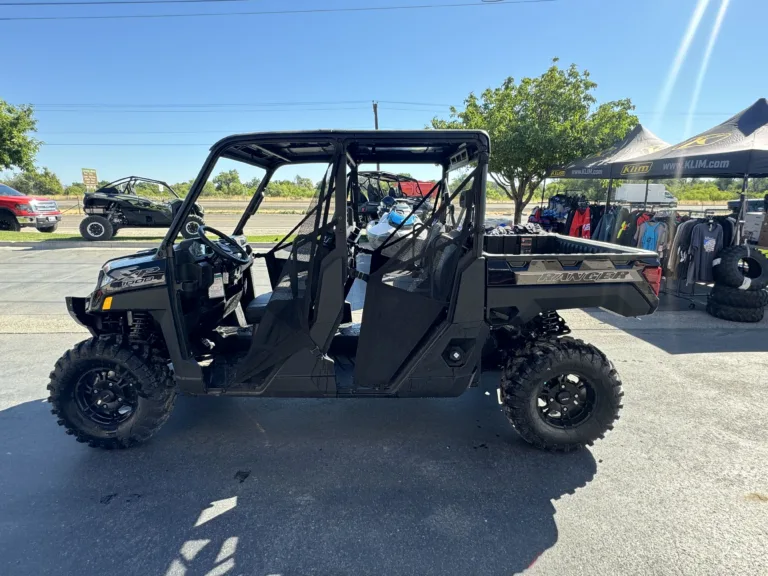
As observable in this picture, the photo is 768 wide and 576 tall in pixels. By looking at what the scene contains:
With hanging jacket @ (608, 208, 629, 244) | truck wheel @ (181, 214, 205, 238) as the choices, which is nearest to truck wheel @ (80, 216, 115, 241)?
truck wheel @ (181, 214, 205, 238)

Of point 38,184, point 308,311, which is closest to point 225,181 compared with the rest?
point 308,311

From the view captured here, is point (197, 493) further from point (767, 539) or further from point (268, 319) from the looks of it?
point (767, 539)

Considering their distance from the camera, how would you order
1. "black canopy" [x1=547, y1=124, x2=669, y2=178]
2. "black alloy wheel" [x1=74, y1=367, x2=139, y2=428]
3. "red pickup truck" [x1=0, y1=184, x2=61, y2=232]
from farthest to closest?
"red pickup truck" [x1=0, y1=184, x2=61, y2=232] → "black canopy" [x1=547, y1=124, x2=669, y2=178] → "black alloy wheel" [x1=74, y1=367, x2=139, y2=428]

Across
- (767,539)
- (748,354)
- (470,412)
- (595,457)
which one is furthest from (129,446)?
(748,354)

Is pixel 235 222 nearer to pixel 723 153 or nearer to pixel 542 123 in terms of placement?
pixel 542 123

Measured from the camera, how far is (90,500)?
8.39 feet

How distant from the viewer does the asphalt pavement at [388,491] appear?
85.4 inches

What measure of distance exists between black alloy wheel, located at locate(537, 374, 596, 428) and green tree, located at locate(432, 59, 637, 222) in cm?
1127

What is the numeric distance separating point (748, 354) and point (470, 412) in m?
3.57

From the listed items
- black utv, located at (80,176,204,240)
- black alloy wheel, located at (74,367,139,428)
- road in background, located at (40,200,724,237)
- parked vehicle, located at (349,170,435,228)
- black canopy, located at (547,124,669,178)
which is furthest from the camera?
road in background, located at (40,200,724,237)

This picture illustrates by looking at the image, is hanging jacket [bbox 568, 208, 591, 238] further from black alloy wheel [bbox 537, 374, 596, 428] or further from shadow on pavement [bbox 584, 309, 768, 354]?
black alloy wheel [bbox 537, 374, 596, 428]

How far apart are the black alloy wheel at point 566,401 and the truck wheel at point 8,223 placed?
17988 mm

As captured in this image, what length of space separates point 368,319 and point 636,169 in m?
8.60

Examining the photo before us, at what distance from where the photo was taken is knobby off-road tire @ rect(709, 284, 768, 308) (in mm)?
6121
